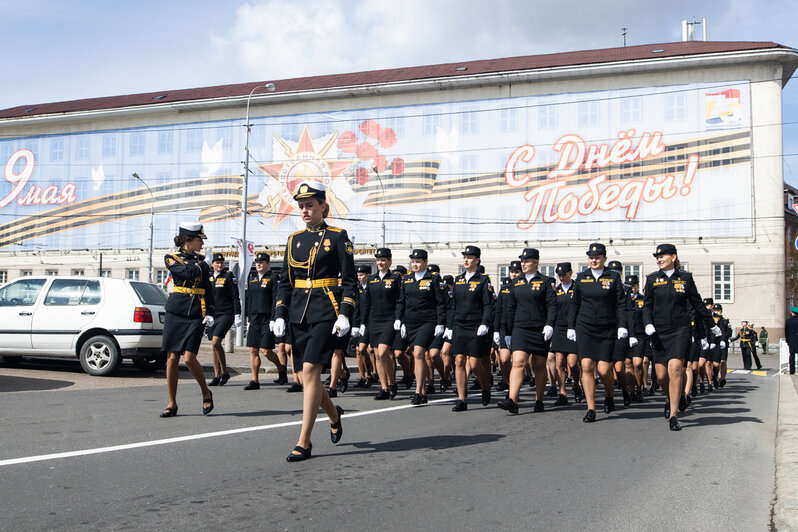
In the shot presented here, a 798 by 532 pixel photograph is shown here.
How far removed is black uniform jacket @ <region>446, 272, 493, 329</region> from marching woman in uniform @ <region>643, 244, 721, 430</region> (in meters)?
1.91

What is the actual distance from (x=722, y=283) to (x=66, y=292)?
39.6 meters

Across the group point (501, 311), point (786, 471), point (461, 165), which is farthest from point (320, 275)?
point (461, 165)

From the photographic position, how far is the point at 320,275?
5.99m

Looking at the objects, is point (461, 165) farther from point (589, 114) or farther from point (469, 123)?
point (589, 114)

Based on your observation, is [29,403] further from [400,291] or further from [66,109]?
[66,109]

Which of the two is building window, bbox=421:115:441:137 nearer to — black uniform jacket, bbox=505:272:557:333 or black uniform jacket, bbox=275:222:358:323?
black uniform jacket, bbox=505:272:557:333

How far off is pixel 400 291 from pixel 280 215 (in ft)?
141

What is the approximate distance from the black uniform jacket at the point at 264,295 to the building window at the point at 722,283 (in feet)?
125

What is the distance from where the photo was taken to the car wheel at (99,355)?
12641mm

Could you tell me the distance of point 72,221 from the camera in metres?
58.2

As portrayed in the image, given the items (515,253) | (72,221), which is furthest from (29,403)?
(72,221)

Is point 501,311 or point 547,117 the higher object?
point 547,117

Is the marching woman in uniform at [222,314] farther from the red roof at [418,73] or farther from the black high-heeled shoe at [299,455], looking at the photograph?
the red roof at [418,73]

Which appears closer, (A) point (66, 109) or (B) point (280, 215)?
(B) point (280, 215)
